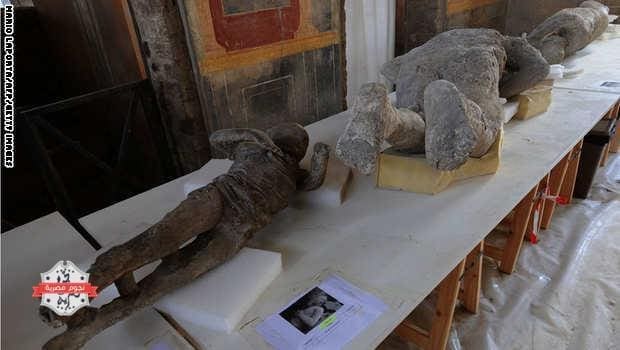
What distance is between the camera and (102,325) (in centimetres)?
95

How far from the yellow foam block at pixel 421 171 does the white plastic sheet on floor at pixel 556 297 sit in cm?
70

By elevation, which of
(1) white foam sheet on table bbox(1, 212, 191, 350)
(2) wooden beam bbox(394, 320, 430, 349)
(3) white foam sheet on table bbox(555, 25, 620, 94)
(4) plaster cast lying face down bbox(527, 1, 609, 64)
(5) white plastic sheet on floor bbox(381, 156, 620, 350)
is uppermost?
(4) plaster cast lying face down bbox(527, 1, 609, 64)

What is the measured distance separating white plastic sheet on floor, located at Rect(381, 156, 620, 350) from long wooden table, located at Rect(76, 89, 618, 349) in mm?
677

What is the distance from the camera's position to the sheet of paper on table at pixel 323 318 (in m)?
0.98

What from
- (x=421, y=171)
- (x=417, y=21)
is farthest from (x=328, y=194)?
(x=417, y=21)

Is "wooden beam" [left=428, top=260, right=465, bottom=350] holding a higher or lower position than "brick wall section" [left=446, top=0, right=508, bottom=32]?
lower

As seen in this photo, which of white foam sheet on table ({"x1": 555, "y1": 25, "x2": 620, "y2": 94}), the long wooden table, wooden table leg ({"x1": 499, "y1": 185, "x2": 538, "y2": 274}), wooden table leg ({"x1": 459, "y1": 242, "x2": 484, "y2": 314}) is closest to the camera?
the long wooden table

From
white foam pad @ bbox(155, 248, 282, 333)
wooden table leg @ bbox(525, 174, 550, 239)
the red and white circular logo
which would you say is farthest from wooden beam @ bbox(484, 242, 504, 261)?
the red and white circular logo

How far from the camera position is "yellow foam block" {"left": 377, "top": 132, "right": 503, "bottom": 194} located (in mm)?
1575

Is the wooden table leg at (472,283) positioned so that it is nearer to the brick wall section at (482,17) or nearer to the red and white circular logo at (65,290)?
the red and white circular logo at (65,290)

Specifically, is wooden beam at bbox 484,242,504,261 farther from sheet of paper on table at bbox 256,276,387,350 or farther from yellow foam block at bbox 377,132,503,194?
sheet of paper on table at bbox 256,276,387,350

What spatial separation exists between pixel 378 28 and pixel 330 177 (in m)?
3.11

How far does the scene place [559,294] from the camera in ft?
6.36

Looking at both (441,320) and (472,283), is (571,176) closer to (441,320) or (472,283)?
(472,283)
